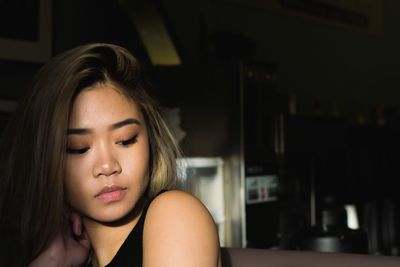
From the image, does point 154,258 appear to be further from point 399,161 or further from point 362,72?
point 362,72

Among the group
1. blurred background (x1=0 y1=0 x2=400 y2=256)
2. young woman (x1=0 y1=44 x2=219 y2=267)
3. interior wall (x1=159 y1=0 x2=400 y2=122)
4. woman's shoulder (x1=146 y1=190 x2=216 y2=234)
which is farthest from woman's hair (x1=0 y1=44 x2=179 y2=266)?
interior wall (x1=159 y1=0 x2=400 y2=122)

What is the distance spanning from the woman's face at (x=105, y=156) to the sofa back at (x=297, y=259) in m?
0.30

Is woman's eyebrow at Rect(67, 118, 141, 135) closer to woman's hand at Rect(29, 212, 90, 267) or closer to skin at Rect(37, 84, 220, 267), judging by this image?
skin at Rect(37, 84, 220, 267)

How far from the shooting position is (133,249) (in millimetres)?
1134

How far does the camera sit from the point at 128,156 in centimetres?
104

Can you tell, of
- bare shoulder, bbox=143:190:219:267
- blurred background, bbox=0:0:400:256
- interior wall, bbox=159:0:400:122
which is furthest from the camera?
interior wall, bbox=159:0:400:122

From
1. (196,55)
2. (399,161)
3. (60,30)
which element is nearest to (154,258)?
(60,30)

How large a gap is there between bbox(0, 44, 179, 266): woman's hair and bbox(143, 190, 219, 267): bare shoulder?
141 mm

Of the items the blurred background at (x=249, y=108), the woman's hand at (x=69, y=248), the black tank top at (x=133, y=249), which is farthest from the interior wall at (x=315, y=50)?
the black tank top at (x=133, y=249)

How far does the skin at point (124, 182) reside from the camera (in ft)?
3.30

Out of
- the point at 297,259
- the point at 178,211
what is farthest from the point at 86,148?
the point at 297,259

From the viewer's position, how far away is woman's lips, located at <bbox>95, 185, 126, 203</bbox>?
1.04 meters

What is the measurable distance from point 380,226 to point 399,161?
4.78 feet

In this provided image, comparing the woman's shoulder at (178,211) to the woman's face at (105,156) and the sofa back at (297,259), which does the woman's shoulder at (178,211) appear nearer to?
the woman's face at (105,156)
